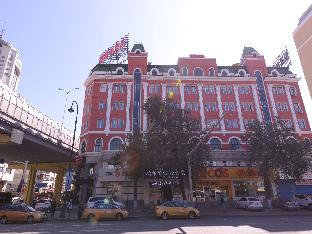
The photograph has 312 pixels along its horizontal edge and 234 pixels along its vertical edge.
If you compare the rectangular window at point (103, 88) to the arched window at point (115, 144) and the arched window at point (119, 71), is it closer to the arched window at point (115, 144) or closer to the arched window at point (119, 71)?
the arched window at point (119, 71)

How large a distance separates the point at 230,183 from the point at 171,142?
14.6 meters

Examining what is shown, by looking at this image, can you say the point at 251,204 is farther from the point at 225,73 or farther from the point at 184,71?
the point at 184,71

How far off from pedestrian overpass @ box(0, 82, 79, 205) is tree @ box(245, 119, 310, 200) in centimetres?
2358

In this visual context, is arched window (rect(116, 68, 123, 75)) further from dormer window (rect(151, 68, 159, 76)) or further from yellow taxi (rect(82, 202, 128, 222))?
yellow taxi (rect(82, 202, 128, 222))

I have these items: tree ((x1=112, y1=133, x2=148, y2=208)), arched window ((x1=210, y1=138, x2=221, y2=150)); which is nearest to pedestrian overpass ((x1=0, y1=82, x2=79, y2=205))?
tree ((x1=112, y1=133, x2=148, y2=208))

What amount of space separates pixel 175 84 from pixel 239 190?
20444 millimetres

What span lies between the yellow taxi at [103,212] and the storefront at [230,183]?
1881 centimetres

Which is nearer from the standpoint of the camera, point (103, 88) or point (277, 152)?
point (277, 152)

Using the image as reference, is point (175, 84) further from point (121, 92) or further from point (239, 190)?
point (239, 190)

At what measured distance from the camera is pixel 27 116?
37.4m

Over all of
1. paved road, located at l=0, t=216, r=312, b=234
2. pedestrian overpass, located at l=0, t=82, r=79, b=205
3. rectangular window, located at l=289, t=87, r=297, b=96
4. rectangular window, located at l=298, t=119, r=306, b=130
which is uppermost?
rectangular window, located at l=289, t=87, r=297, b=96

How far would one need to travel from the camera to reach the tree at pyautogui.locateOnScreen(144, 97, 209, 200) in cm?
3422

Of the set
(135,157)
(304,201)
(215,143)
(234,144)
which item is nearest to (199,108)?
(215,143)

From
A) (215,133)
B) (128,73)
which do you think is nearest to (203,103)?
(215,133)
